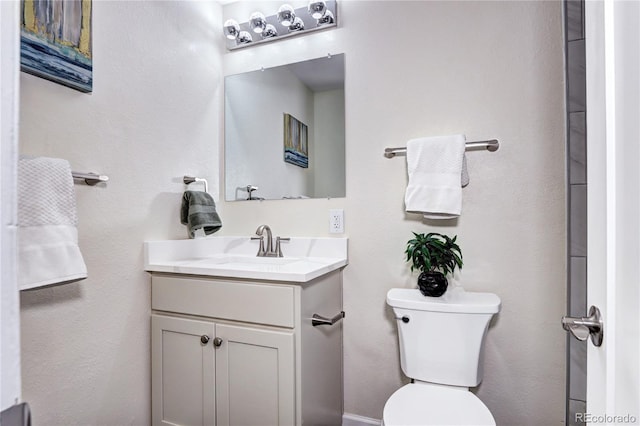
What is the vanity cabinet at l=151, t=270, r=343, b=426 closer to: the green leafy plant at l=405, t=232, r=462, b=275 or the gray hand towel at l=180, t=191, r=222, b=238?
the gray hand towel at l=180, t=191, r=222, b=238

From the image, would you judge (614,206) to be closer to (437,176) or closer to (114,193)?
(437,176)

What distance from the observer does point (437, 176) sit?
1.39 metres

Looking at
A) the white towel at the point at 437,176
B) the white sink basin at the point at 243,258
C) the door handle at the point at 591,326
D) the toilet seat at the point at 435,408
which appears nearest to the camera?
the door handle at the point at 591,326

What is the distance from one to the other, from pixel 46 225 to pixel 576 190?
177 cm

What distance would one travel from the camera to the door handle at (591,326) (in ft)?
1.66

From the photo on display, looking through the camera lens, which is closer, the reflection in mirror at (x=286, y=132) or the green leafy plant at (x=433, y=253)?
the green leafy plant at (x=433, y=253)

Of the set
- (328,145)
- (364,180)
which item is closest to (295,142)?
(328,145)

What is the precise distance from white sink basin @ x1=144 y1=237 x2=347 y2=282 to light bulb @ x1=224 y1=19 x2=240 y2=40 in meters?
1.13

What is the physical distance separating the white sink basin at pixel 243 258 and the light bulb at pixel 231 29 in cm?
113

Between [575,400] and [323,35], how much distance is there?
192 cm

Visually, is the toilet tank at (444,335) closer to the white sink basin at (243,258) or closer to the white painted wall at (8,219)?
the white sink basin at (243,258)

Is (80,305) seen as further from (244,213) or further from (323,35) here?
(323,35)

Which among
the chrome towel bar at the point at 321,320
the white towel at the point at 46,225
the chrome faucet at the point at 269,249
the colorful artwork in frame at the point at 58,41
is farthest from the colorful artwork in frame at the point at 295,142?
the white towel at the point at 46,225

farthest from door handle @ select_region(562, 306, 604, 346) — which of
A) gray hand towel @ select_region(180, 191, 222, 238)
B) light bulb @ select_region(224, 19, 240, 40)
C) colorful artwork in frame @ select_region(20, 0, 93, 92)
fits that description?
light bulb @ select_region(224, 19, 240, 40)
